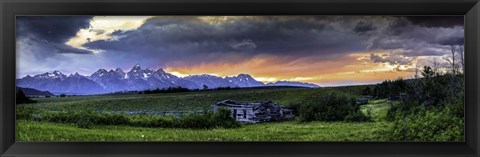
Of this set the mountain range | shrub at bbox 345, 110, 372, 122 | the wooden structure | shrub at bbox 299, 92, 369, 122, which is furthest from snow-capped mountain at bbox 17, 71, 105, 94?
shrub at bbox 345, 110, 372, 122

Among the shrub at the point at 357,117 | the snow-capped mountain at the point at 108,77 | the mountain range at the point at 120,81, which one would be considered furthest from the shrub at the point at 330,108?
the snow-capped mountain at the point at 108,77

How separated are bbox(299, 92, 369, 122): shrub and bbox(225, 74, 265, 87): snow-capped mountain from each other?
245mm

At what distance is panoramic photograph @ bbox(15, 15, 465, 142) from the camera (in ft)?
8.89

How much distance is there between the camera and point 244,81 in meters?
2.75

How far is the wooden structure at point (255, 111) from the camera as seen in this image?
9.12 ft

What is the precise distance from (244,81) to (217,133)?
273 mm

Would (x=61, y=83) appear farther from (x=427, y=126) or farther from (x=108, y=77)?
(x=427, y=126)

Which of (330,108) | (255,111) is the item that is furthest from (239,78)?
(330,108)

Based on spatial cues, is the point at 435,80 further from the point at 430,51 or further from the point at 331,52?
the point at 331,52

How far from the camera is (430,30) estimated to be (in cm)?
271

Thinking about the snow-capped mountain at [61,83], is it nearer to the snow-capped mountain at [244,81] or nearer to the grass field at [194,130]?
the grass field at [194,130]

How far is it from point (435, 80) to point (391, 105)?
0.23 meters

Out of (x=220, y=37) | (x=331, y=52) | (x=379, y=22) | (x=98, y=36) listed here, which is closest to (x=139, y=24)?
(x=98, y=36)
